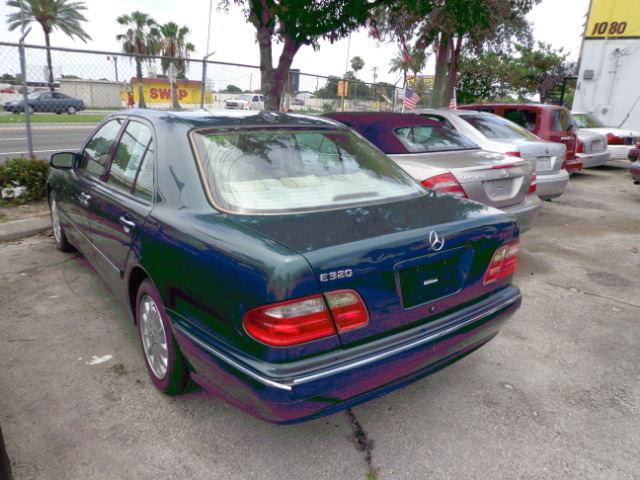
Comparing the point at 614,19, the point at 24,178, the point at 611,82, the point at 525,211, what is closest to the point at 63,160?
the point at 24,178

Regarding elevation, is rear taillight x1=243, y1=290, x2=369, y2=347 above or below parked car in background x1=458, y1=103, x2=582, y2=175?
below

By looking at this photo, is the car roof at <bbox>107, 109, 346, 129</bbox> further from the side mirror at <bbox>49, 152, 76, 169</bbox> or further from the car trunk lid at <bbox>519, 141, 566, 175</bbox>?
the car trunk lid at <bbox>519, 141, 566, 175</bbox>

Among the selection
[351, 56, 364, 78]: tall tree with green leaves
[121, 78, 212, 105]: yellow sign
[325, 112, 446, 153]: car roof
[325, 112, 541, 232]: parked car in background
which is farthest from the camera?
[351, 56, 364, 78]: tall tree with green leaves

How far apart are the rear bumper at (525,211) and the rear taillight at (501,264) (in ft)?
6.91

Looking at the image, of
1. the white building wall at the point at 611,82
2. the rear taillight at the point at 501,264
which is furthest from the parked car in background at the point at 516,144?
the white building wall at the point at 611,82

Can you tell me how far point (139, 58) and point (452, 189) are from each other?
6513 millimetres

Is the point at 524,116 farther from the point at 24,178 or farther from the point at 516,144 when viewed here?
the point at 24,178

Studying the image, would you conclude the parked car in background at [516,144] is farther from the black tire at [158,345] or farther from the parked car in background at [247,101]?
the black tire at [158,345]

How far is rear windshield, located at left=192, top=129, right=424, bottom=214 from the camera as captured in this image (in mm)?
2430

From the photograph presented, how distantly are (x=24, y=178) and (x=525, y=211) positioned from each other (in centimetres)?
624

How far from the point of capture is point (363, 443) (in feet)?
7.93

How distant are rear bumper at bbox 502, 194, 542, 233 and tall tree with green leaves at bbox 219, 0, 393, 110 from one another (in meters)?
3.64

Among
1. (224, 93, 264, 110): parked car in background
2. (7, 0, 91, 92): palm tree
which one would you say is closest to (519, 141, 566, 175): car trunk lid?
(224, 93, 264, 110): parked car in background

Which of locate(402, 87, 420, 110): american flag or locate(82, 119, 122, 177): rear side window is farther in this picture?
locate(402, 87, 420, 110): american flag
